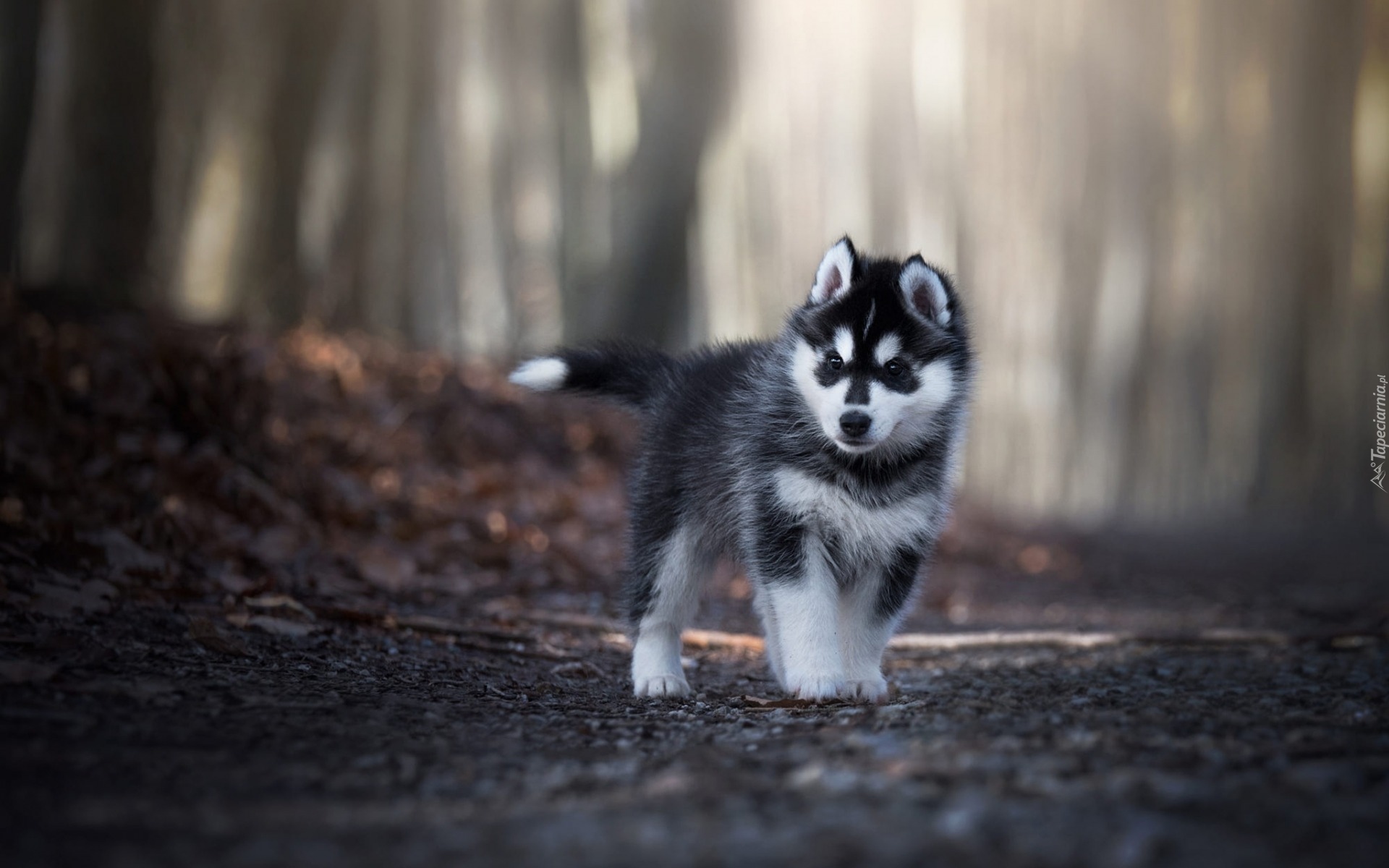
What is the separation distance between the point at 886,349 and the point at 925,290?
363 mm

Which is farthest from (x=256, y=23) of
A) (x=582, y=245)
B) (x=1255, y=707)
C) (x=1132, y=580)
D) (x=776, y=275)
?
(x=1255, y=707)

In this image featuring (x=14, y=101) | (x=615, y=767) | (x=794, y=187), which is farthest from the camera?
(x=794, y=187)

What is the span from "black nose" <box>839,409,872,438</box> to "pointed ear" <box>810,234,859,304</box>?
60 centimetres

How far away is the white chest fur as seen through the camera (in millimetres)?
3986

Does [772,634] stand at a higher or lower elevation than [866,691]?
higher

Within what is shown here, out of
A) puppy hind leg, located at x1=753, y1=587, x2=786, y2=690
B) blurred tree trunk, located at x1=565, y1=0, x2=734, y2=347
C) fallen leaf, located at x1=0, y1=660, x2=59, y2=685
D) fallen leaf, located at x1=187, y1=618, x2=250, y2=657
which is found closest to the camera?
fallen leaf, located at x1=0, y1=660, x2=59, y2=685

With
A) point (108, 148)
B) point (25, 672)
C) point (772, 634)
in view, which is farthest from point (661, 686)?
point (108, 148)

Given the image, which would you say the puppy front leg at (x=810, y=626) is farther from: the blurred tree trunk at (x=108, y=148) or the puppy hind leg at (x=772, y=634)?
the blurred tree trunk at (x=108, y=148)

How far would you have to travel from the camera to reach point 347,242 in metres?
10.3

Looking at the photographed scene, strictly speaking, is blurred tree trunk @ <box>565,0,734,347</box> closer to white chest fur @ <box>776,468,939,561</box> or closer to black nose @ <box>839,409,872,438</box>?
white chest fur @ <box>776,468,939,561</box>

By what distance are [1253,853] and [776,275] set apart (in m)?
12.9

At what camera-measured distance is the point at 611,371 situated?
4.88 m

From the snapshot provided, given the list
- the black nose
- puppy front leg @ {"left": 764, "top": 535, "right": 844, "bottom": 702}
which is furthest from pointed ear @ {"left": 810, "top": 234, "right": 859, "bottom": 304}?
puppy front leg @ {"left": 764, "top": 535, "right": 844, "bottom": 702}

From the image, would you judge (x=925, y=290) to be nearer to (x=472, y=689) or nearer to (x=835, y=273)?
(x=835, y=273)
